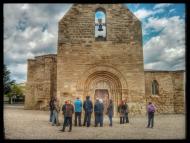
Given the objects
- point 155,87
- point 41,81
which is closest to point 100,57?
point 155,87

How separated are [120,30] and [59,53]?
511cm

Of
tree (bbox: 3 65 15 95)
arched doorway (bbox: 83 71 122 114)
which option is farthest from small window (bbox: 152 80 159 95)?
tree (bbox: 3 65 15 95)

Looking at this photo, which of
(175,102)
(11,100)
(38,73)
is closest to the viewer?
(175,102)

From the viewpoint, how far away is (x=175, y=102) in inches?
1018

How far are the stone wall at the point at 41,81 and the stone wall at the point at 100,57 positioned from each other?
765 centimetres

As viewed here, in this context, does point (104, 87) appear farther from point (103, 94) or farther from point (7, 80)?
point (7, 80)

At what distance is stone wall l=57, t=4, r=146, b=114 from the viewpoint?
19.5 meters

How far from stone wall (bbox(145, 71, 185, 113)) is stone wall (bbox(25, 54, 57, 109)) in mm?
9721

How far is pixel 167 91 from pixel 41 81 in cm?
1323

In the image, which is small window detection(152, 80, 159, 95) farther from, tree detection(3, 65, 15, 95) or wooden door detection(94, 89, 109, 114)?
tree detection(3, 65, 15, 95)

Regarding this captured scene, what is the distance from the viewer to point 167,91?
2591 centimetres

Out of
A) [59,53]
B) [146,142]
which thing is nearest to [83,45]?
[59,53]

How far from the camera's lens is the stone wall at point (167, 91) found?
83.5 feet

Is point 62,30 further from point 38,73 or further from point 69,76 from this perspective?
point 38,73
